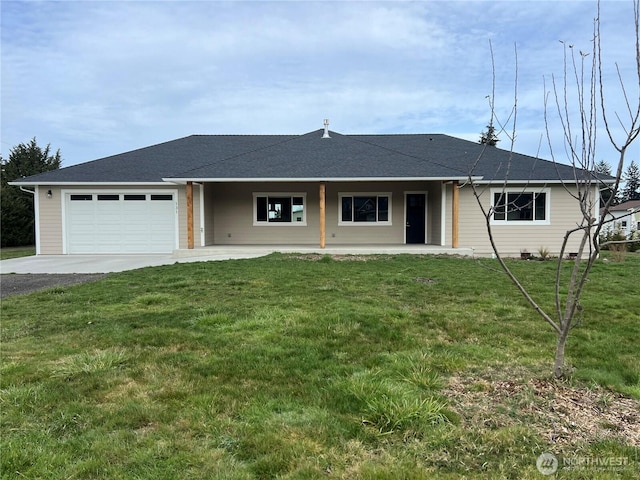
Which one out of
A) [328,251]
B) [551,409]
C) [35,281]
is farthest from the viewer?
[328,251]

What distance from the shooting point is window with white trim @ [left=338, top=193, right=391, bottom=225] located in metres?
16.3

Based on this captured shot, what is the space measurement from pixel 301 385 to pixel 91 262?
11.6 metres

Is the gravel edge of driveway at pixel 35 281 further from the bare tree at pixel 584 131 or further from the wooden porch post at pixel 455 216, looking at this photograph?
the wooden porch post at pixel 455 216

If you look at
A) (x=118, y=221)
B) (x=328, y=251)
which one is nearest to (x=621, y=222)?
(x=328, y=251)

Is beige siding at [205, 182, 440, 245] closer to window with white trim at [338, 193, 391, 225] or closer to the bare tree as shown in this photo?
window with white trim at [338, 193, 391, 225]

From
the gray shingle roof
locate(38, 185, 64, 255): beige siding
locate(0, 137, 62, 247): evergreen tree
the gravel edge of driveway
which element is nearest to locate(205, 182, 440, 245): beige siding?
the gray shingle roof

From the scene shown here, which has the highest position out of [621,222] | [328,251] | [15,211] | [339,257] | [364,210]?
[15,211]

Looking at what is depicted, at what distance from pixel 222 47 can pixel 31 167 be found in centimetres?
1840

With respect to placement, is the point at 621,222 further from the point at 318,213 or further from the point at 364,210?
the point at 318,213

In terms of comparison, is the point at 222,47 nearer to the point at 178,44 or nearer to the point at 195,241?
the point at 178,44

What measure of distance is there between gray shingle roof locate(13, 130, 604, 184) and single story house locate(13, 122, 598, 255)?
68 mm

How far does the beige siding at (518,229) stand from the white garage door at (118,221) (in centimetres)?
1020

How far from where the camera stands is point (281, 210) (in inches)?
648

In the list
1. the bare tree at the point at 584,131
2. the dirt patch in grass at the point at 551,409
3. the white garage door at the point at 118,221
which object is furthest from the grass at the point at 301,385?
the white garage door at the point at 118,221
